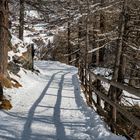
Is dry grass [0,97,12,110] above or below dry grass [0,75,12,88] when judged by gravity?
below

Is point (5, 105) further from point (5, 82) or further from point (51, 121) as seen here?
point (5, 82)

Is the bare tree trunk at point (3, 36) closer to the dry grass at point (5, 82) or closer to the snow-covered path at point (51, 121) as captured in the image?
the dry grass at point (5, 82)

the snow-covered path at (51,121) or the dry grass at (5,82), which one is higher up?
the dry grass at (5,82)

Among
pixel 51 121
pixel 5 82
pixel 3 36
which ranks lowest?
pixel 51 121

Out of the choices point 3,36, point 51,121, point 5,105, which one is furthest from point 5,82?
point 51,121

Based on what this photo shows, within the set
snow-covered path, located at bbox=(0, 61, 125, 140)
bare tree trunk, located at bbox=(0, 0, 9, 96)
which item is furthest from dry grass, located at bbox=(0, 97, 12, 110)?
bare tree trunk, located at bbox=(0, 0, 9, 96)

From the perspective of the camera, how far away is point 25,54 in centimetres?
2459

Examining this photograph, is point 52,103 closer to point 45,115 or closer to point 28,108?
point 28,108

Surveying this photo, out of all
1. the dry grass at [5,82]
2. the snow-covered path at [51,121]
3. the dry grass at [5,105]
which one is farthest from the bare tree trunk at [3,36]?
the dry grass at [5,105]

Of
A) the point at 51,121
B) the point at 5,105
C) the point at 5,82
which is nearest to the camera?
the point at 51,121

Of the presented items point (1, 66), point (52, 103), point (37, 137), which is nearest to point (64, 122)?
point (37, 137)

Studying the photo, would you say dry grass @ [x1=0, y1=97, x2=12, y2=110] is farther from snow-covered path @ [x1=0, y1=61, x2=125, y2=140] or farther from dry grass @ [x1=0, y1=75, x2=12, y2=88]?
dry grass @ [x1=0, y1=75, x2=12, y2=88]

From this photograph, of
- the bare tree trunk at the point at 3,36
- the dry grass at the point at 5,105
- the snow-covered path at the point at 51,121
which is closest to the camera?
the snow-covered path at the point at 51,121

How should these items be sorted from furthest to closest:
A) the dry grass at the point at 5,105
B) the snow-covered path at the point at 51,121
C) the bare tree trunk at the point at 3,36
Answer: the bare tree trunk at the point at 3,36
the dry grass at the point at 5,105
the snow-covered path at the point at 51,121
